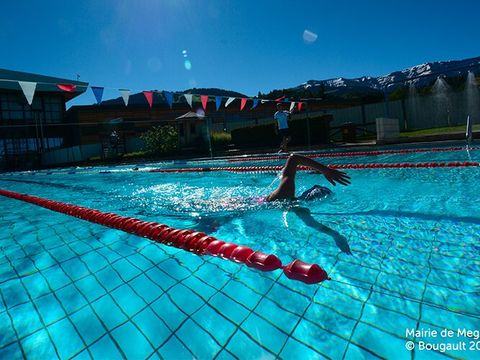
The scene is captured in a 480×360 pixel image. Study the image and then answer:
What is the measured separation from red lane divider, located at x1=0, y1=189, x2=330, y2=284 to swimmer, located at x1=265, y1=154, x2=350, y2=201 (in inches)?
50.4

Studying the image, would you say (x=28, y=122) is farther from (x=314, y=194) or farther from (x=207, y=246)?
(x=207, y=246)

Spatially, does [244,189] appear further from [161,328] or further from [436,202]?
Answer: [161,328]

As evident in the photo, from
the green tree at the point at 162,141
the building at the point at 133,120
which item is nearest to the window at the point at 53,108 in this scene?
the building at the point at 133,120

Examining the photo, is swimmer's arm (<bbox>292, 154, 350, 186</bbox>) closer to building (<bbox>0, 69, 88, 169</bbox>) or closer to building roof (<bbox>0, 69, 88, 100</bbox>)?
building roof (<bbox>0, 69, 88, 100</bbox>)

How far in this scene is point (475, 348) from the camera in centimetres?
122

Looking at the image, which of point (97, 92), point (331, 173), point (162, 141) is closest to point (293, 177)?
point (331, 173)

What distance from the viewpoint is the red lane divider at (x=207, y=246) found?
1679mm

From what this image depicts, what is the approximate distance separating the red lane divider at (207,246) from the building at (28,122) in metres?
24.9

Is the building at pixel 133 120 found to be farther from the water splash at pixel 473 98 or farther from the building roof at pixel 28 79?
the water splash at pixel 473 98

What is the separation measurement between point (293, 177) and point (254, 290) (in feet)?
6.71

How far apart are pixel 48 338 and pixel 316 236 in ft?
6.53

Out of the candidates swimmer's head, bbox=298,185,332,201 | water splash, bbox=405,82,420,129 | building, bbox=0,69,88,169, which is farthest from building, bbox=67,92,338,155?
swimmer's head, bbox=298,185,332,201

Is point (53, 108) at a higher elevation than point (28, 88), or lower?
higher

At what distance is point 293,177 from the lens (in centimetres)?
371
